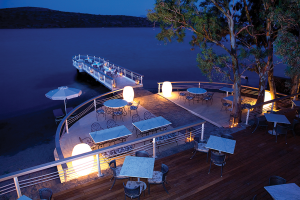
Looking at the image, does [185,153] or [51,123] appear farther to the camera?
[51,123]

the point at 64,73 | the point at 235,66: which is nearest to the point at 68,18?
the point at 64,73

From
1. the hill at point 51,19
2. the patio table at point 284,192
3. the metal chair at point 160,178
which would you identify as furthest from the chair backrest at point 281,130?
the hill at point 51,19

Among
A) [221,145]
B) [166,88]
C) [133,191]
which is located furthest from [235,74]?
[133,191]

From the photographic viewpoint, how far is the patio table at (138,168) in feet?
14.3

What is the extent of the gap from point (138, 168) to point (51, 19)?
137340 millimetres

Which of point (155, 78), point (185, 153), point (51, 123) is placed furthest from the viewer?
point (155, 78)

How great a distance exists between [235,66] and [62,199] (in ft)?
29.8

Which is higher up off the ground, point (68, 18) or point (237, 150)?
point (68, 18)

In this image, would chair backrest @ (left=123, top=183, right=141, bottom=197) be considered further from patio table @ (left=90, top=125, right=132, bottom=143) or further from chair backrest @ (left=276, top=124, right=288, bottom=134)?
chair backrest @ (left=276, top=124, right=288, bottom=134)

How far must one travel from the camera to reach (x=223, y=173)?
18.5 ft

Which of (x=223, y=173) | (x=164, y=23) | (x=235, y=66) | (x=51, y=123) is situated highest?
(x=164, y=23)

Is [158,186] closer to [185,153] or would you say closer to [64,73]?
[185,153]

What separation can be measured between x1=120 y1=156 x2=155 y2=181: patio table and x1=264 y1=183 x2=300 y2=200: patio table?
7.75 ft

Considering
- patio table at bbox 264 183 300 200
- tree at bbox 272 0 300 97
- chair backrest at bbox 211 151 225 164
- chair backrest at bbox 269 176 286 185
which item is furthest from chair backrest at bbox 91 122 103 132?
tree at bbox 272 0 300 97
